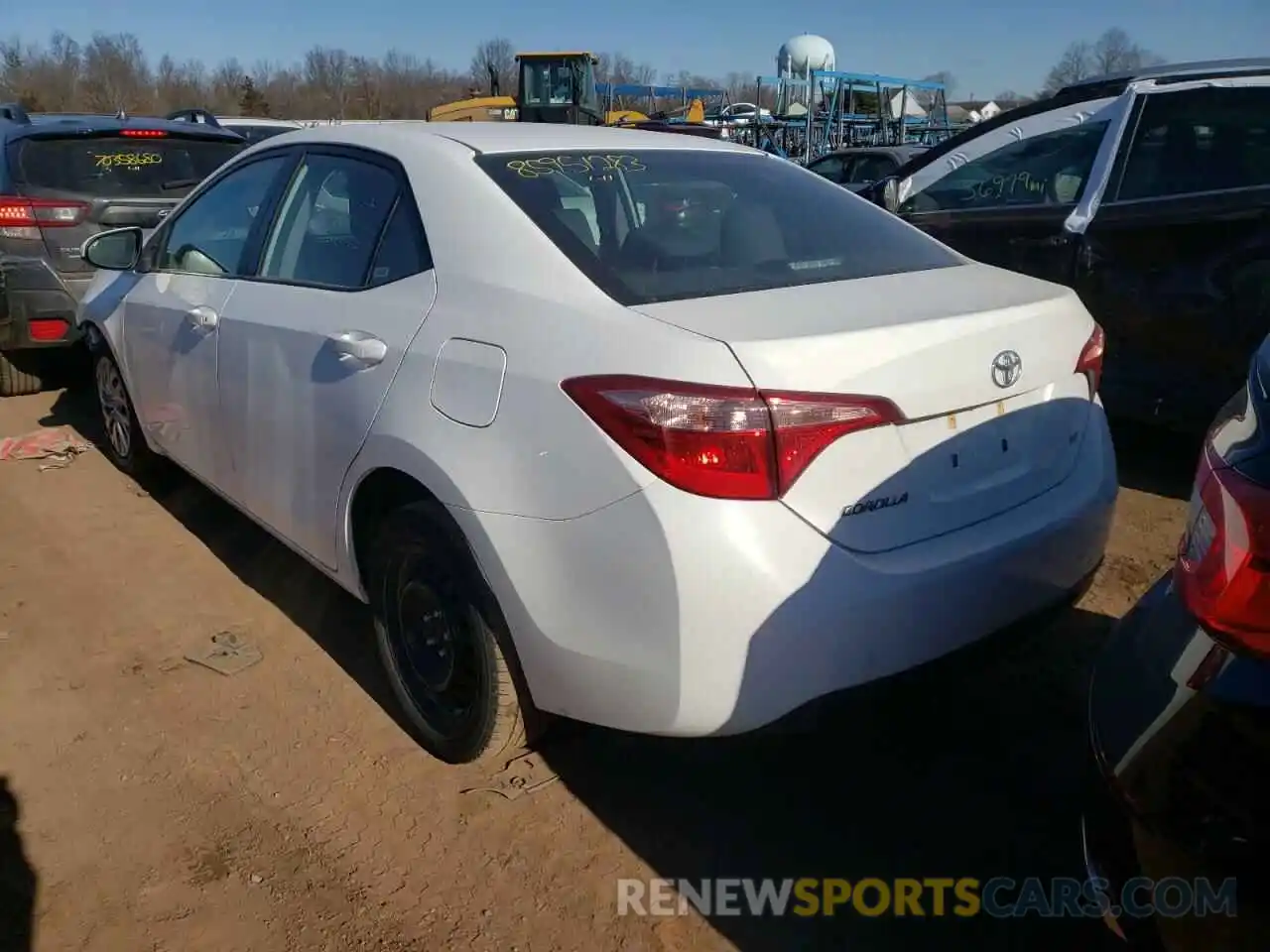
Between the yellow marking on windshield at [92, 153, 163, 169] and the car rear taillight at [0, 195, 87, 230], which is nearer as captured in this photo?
the car rear taillight at [0, 195, 87, 230]

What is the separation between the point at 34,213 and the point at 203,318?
3.11 metres

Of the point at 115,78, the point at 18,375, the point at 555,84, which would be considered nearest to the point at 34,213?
the point at 18,375

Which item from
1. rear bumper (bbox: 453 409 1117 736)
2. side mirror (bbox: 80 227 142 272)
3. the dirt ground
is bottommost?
the dirt ground

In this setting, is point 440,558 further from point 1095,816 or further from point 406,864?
point 1095,816

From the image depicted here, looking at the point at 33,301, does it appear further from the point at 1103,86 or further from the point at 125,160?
the point at 1103,86

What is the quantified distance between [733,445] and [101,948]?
1660 mm

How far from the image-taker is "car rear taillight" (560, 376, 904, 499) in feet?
6.31

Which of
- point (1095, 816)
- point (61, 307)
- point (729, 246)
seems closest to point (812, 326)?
point (729, 246)

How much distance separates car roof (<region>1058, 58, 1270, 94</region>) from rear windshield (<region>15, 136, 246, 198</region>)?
193 inches

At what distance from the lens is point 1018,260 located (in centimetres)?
489

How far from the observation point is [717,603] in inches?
76.7

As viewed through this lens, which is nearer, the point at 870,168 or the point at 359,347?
the point at 359,347

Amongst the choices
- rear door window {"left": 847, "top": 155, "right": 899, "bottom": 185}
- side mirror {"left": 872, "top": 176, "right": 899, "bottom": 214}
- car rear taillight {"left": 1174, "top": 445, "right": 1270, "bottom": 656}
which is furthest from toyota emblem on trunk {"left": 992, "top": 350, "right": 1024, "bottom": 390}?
rear door window {"left": 847, "top": 155, "right": 899, "bottom": 185}

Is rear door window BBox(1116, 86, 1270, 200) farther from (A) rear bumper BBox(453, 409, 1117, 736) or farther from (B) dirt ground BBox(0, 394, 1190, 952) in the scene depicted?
(A) rear bumper BBox(453, 409, 1117, 736)
